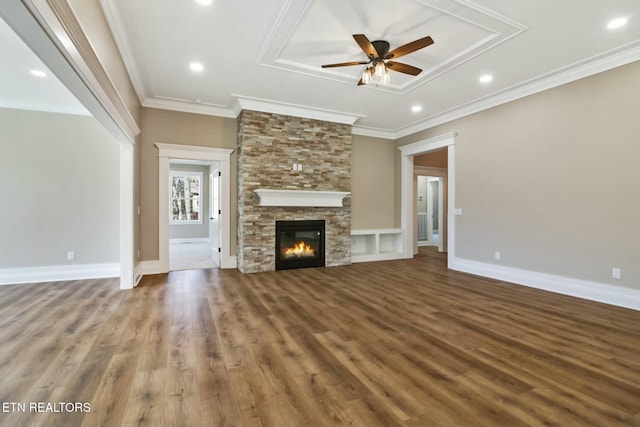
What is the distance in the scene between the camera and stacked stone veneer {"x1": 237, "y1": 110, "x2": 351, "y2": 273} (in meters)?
5.12

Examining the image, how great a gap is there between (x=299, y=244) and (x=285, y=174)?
1.37 meters

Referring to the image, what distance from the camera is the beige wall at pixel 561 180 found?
3.39 metres

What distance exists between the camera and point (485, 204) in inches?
195

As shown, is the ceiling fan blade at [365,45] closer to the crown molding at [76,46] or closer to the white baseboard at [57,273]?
the crown molding at [76,46]

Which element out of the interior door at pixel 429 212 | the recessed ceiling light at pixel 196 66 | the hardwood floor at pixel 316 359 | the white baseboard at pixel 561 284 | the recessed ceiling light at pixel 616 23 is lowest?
the hardwood floor at pixel 316 359

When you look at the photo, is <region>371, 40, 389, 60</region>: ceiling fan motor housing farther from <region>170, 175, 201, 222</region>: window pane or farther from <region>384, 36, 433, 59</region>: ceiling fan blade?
<region>170, 175, 201, 222</region>: window pane

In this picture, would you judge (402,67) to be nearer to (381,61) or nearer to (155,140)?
(381,61)

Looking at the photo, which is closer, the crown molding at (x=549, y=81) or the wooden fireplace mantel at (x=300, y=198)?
the crown molding at (x=549, y=81)

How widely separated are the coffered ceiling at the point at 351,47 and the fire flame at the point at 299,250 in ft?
8.68

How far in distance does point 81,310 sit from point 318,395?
9.80 feet

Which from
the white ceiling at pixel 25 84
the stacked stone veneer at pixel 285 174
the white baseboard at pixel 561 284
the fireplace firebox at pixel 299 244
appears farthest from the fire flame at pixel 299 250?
the white ceiling at pixel 25 84

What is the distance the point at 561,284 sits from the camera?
393 cm

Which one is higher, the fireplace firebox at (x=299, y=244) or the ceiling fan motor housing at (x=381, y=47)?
the ceiling fan motor housing at (x=381, y=47)

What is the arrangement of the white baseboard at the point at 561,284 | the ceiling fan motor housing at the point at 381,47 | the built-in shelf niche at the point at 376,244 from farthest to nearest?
the built-in shelf niche at the point at 376,244, the white baseboard at the point at 561,284, the ceiling fan motor housing at the point at 381,47
